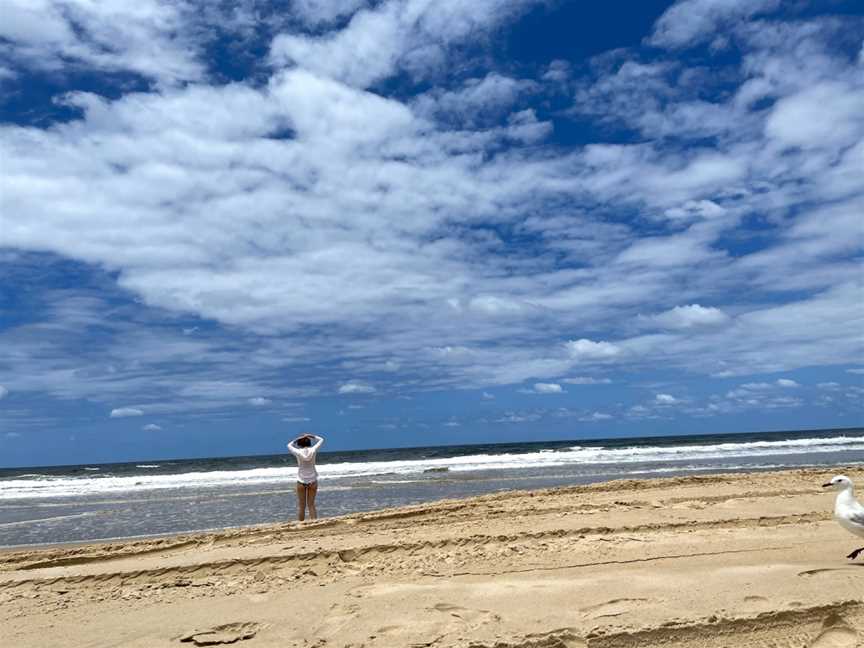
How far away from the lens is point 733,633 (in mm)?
4141

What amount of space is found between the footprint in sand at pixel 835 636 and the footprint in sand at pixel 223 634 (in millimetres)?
3821

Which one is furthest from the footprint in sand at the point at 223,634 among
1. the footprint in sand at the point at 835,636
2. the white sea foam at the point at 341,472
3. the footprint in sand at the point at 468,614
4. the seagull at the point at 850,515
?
the white sea foam at the point at 341,472

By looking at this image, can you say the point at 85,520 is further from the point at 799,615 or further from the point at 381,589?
the point at 799,615

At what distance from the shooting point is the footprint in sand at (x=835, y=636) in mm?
4043

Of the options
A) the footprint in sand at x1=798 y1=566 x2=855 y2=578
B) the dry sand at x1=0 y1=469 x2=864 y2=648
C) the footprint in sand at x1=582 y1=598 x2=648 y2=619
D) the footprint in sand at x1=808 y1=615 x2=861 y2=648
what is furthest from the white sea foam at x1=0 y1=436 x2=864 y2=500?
the footprint in sand at x1=582 y1=598 x2=648 y2=619

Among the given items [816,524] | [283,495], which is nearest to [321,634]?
[816,524]

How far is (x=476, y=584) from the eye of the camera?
534 centimetres

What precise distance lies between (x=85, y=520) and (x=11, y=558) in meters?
6.53

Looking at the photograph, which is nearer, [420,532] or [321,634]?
[321,634]

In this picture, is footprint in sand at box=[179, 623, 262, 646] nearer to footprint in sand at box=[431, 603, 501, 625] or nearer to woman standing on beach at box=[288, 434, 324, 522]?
footprint in sand at box=[431, 603, 501, 625]

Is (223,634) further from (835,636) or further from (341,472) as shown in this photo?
(341,472)

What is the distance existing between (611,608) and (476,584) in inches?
49.6

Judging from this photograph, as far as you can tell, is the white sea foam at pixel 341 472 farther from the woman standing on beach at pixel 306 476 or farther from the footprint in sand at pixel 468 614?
the footprint in sand at pixel 468 614

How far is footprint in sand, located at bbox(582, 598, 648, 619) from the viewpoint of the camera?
14.4ft
